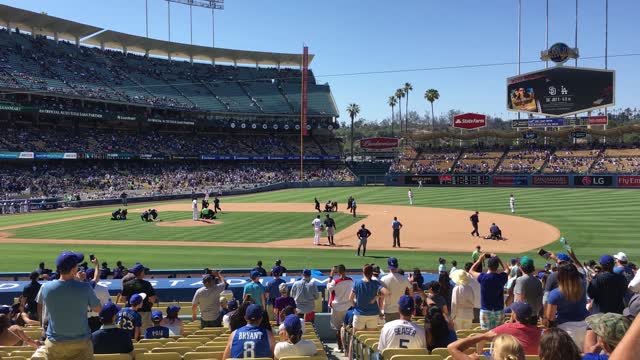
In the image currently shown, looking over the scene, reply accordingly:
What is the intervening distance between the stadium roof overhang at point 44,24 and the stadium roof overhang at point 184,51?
320 cm

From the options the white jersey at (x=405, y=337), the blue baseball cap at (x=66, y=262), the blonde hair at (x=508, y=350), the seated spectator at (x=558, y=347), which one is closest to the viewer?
the seated spectator at (x=558, y=347)

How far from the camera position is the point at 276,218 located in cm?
3862

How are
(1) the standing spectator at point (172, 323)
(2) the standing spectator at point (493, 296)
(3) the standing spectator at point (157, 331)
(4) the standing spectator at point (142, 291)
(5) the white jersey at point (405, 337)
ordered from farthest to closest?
(4) the standing spectator at point (142, 291) < (2) the standing spectator at point (493, 296) < (1) the standing spectator at point (172, 323) < (3) the standing spectator at point (157, 331) < (5) the white jersey at point (405, 337)

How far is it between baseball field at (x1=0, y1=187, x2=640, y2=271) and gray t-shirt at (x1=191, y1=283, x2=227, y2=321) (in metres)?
11.7

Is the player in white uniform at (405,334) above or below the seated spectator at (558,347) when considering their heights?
below

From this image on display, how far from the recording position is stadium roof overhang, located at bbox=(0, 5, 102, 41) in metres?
73.3

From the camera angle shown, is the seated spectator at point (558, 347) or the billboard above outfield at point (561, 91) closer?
the seated spectator at point (558, 347)

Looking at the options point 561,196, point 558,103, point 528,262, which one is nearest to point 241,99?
point 558,103

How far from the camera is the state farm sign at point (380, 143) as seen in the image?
99188 millimetres

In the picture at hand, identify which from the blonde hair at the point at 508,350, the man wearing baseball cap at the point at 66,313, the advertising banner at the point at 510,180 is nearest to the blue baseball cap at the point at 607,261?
the blonde hair at the point at 508,350

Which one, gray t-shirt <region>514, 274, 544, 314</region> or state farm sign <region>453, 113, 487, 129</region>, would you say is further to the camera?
state farm sign <region>453, 113, 487, 129</region>

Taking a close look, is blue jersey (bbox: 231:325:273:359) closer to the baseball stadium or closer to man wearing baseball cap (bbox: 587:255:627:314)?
the baseball stadium

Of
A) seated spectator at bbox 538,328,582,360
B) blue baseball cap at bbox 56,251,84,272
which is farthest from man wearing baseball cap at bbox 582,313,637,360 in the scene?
blue baseball cap at bbox 56,251,84,272

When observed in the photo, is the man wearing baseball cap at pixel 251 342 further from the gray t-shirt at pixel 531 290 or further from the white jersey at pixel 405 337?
the gray t-shirt at pixel 531 290
